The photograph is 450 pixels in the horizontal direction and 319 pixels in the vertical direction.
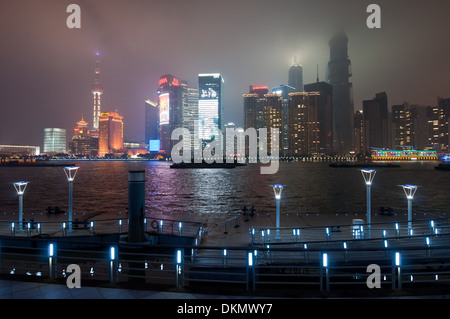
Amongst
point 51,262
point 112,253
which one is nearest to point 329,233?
point 112,253

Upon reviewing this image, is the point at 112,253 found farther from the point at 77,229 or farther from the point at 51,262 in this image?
the point at 77,229

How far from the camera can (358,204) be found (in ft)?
163

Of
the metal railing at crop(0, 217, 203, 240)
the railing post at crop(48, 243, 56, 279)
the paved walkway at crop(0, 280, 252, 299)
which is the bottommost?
the metal railing at crop(0, 217, 203, 240)

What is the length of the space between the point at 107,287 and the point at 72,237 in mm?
13462

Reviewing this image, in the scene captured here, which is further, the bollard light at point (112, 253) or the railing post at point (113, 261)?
the bollard light at point (112, 253)

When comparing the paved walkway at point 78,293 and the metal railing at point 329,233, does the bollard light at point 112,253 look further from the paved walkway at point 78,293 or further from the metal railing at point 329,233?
the metal railing at point 329,233

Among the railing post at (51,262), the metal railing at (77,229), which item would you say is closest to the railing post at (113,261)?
the railing post at (51,262)

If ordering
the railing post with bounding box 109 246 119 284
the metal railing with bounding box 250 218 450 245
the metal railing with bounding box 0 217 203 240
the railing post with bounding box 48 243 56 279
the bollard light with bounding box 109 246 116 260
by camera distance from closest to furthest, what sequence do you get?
the railing post with bounding box 109 246 119 284 → the railing post with bounding box 48 243 56 279 → the bollard light with bounding box 109 246 116 260 → the metal railing with bounding box 250 218 450 245 → the metal railing with bounding box 0 217 203 240

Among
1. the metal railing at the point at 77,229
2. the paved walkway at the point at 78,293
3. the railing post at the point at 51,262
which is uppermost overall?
the railing post at the point at 51,262

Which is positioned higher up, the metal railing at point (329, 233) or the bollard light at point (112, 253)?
the bollard light at point (112, 253)

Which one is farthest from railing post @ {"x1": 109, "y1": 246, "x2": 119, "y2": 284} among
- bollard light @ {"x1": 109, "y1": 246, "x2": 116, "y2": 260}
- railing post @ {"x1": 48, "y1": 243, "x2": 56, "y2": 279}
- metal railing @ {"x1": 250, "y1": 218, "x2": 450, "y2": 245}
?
metal railing @ {"x1": 250, "y1": 218, "x2": 450, "y2": 245}

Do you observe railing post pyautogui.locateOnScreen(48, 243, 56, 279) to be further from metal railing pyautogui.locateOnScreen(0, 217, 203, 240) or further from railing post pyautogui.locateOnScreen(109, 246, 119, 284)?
metal railing pyautogui.locateOnScreen(0, 217, 203, 240)
